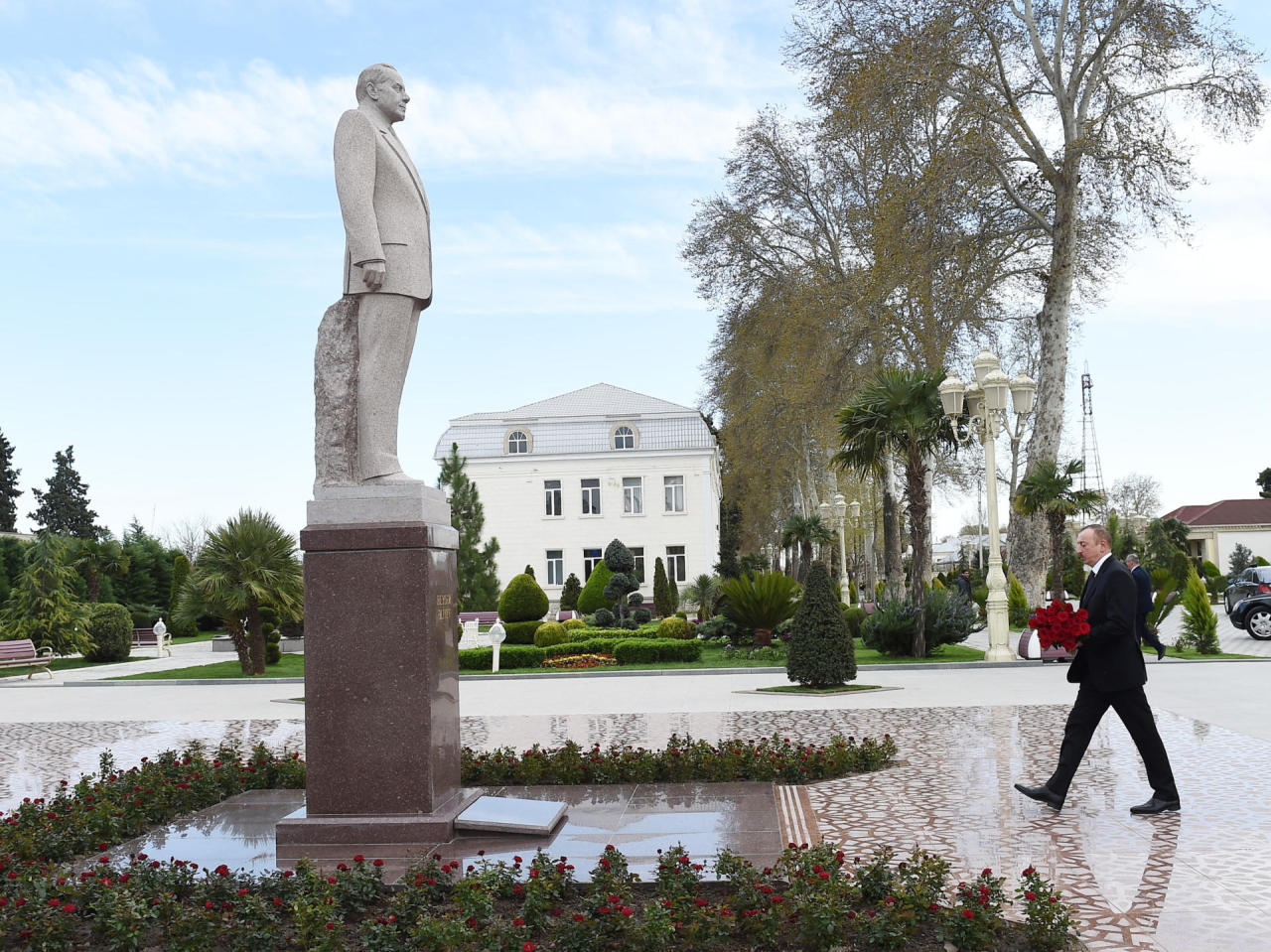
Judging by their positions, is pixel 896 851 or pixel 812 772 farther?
pixel 812 772

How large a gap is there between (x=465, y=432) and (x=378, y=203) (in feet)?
152

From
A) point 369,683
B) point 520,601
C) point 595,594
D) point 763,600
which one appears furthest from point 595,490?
point 369,683

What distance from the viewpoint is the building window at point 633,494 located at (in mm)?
51156

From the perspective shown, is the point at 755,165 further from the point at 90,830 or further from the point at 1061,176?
the point at 90,830

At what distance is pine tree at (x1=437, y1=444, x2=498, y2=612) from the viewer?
132 feet

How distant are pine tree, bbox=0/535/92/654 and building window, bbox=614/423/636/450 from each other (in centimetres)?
2783

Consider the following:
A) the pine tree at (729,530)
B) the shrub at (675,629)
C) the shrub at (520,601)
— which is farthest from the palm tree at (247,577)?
the pine tree at (729,530)

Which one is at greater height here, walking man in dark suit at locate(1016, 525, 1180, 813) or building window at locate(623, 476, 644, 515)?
building window at locate(623, 476, 644, 515)

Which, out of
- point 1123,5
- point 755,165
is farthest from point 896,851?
point 755,165

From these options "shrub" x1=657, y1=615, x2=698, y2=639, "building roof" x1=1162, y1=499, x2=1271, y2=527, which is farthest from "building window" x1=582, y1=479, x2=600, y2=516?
"building roof" x1=1162, y1=499, x2=1271, y2=527

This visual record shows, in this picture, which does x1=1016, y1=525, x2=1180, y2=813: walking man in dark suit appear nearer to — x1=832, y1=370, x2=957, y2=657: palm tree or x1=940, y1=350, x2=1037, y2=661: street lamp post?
x1=940, y1=350, x2=1037, y2=661: street lamp post

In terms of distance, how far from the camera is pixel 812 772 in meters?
8.29

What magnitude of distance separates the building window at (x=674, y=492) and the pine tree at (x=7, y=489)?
36095 millimetres

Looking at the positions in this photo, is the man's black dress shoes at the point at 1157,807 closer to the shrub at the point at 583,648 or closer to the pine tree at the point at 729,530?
the shrub at the point at 583,648
